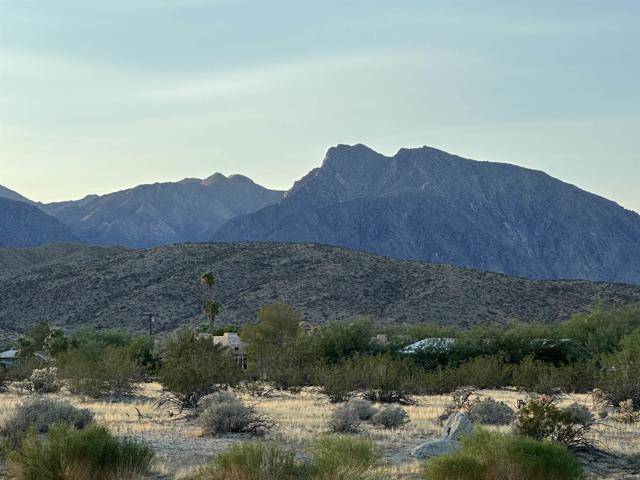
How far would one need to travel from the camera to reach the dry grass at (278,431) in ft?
52.5

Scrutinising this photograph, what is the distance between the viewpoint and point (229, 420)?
781 inches

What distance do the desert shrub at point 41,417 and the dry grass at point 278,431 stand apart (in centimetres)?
Result: 73

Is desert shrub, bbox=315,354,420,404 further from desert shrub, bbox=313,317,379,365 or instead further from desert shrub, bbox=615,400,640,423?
desert shrub, bbox=313,317,379,365

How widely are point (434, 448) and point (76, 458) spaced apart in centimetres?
671

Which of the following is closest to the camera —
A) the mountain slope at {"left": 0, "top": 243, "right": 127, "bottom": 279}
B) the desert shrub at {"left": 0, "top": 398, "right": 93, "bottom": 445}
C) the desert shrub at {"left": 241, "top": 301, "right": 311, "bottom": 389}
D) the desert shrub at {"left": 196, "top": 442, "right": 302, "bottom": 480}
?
the desert shrub at {"left": 196, "top": 442, "right": 302, "bottom": 480}

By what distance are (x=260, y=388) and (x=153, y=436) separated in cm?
1385

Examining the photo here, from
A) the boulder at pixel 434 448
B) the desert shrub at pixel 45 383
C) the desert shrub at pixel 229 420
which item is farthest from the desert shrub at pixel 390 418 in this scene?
the desert shrub at pixel 45 383

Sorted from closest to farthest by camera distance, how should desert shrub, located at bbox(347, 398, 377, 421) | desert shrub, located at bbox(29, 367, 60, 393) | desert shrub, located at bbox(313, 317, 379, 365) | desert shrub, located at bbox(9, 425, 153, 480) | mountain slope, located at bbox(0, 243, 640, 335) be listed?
desert shrub, located at bbox(9, 425, 153, 480), desert shrub, located at bbox(347, 398, 377, 421), desert shrub, located at bbox(29, 367, 60, 393), desert shrub, located at bbox(313, 317, 379, 365), mountain slope, located at bbox(0, 243, 640, 335)

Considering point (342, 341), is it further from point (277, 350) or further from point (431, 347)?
point (431, 347)

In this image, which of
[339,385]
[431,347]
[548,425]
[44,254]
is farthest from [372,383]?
[44,254]

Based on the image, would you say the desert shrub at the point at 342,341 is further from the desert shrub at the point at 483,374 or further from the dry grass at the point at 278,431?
the dry grass at the point at 278,431

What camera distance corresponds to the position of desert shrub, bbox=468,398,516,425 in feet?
70.8

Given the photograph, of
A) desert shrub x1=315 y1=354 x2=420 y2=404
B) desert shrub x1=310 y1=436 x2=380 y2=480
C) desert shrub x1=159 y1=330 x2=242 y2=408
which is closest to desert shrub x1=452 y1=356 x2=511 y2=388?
desert shrub x1=315 y1=354 x2=420 y2=404

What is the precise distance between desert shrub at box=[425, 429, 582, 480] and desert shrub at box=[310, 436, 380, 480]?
40.0 inches
